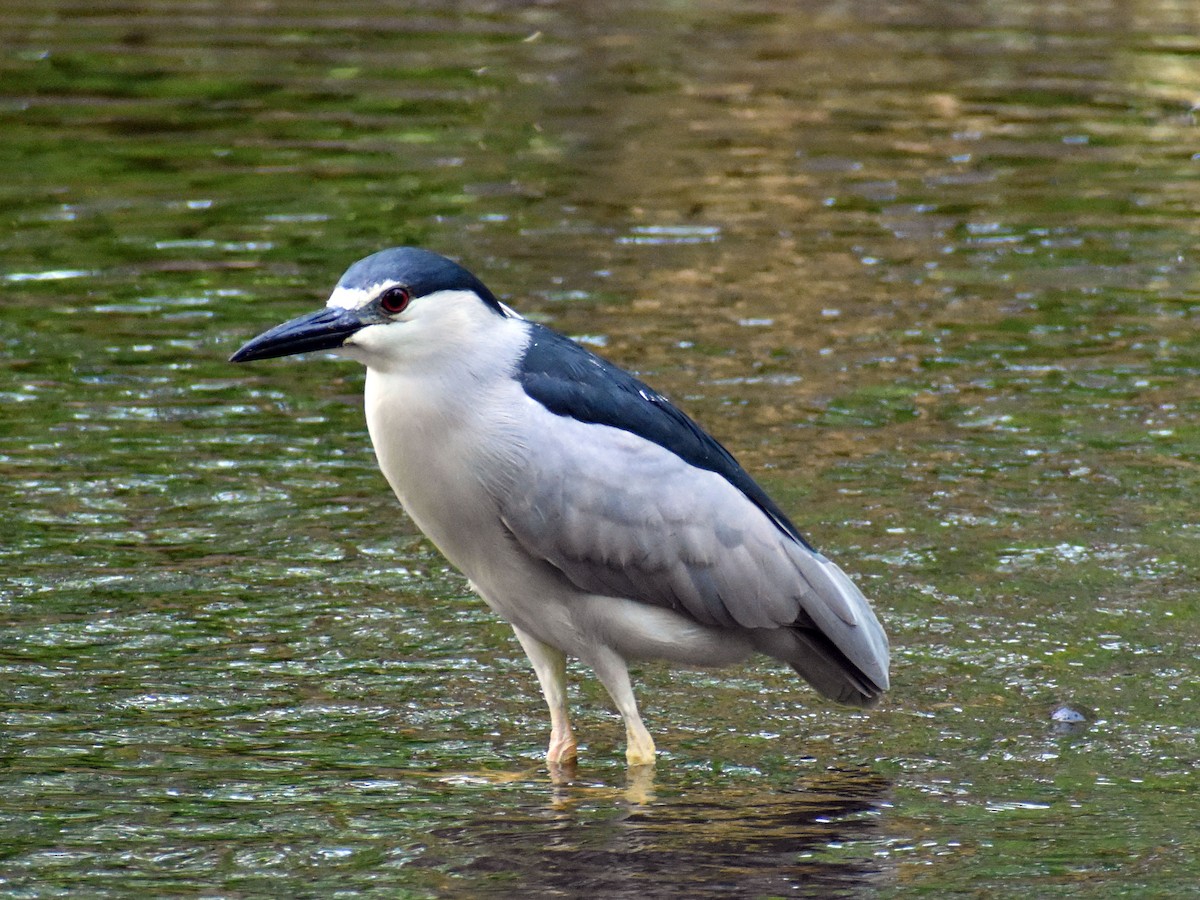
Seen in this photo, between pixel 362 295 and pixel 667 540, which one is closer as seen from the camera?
pixel 362 295

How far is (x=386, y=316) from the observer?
5711mm

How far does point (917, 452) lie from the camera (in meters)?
9.23

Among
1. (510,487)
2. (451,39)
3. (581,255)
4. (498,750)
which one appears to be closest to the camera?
(510,487)

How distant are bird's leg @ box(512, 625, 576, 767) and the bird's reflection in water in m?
0.08

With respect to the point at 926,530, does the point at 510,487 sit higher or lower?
higher

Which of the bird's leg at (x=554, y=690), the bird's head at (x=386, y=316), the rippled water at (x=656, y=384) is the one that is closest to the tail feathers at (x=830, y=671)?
the rippled water at (x=656, y=384)

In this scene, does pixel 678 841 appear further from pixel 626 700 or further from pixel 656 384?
pixel 656 384

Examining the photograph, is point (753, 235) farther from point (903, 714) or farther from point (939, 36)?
point (939, 36)

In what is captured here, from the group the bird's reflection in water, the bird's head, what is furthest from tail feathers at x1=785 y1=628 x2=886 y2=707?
the bird's head

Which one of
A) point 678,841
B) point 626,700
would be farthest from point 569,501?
point 678,841

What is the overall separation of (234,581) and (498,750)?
5.79ft

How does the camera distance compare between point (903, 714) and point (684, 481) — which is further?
point (903, 714)

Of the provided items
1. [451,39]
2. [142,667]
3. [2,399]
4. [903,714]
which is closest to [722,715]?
[903,714]

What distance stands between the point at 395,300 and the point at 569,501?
81cm
